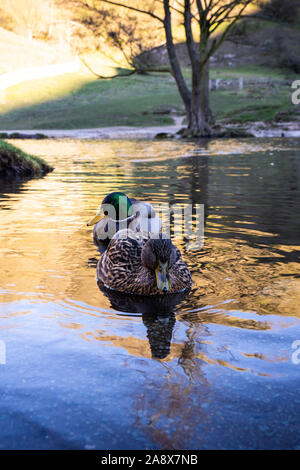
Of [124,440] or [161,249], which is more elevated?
[161,249]

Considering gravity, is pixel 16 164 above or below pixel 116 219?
below

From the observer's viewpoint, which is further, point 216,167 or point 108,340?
point 216,167

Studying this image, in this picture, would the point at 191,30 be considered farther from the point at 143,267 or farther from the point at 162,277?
the point at 162,277

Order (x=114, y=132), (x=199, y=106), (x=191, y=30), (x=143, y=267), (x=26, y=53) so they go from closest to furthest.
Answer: (x=143, y=267) → (x=191, y=30) → (x=199, y=106) → (x=114, y=132) → (x=26, y=53)

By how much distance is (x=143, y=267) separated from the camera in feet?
15.2

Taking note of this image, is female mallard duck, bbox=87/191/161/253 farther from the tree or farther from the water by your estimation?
the tree

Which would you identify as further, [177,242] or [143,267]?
[177,242]

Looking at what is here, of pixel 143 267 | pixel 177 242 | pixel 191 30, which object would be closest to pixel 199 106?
pixel 191 30

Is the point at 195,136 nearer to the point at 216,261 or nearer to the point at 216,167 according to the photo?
the point at 216,167

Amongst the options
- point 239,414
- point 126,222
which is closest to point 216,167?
point 126,222

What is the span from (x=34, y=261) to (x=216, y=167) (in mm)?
9704

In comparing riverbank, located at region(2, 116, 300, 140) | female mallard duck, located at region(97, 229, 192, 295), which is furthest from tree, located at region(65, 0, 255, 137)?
female mallard duck, located at region(97, 229, 192, 295)

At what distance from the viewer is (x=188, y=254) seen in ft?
→ 18.4

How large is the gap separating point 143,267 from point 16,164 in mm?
9996
